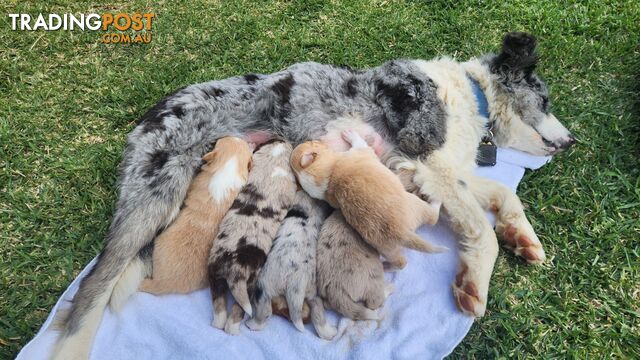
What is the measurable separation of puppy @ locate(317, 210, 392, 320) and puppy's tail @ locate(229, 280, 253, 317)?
1.50ft

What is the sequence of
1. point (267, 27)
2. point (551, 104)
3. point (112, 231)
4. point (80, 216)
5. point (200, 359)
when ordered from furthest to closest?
point (267, 27) → point (551, 104) → point (80, 216) → point (112, 231) → point (200, 359)

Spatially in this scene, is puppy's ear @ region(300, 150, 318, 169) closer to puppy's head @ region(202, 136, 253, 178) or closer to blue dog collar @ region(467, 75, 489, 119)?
puppy's head @ region(202, 136, 253, 178)

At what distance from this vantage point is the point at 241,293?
3035 millimetres

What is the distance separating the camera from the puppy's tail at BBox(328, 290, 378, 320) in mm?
3008

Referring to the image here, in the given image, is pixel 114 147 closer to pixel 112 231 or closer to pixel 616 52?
pixel 112 231

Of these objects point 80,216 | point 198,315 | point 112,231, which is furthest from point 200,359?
point 80,216

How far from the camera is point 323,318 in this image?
122 inches

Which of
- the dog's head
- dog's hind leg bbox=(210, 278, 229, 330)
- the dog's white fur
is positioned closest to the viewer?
dog's hind leg bbox=(210, 278, 229, 330)

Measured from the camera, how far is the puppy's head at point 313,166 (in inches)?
134

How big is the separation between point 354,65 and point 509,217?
235 centimetres

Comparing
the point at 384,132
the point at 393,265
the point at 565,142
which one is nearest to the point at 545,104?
the point at 565,142

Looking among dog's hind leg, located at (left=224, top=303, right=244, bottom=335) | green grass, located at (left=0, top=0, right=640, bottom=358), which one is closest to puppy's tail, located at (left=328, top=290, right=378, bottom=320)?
dog's hind leg, located at (left=224, top=303, right=244, bottom=335)

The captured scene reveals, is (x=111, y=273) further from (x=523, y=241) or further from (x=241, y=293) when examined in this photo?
(x=523, y=241)

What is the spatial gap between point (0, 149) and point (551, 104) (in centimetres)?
499
